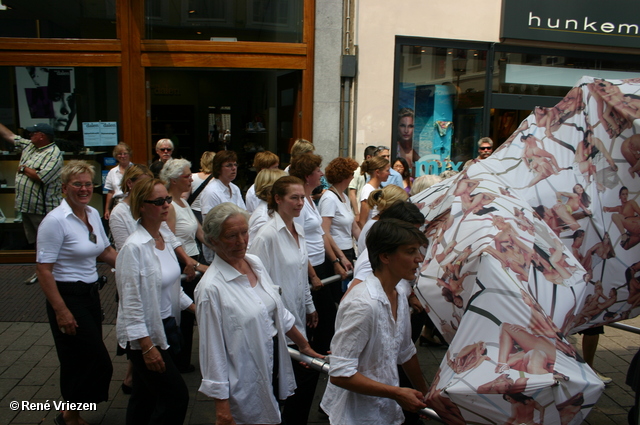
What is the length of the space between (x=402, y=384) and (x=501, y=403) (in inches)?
52.7

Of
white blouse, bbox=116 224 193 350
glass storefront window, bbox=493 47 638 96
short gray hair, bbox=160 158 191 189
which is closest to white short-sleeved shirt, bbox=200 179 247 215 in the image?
short gray hair, bbox=160 158 191 189

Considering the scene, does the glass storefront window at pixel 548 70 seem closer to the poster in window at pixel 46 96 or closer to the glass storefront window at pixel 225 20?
the glass storefront window at pixel 225 20

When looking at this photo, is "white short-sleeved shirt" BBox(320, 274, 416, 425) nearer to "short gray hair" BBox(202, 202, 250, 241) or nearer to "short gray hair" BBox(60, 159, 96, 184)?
"short gray hair" BBox(202, 202, 250, 241)

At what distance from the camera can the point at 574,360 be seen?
93.0 inches

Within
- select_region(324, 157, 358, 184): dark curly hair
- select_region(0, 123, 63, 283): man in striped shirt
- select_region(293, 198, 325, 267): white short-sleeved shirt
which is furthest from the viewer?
select_region(0, 123, 63, 283): man in striped shirt

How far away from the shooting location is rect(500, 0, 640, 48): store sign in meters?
9.95

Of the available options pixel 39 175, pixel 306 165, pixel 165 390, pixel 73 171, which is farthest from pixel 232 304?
pixel 39 175

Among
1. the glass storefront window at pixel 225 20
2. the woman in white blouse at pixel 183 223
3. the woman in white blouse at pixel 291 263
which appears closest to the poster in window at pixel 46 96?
the glass storefront window at pixel 225 20

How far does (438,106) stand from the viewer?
10461 millimetres

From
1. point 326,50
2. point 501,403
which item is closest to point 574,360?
point 501,403

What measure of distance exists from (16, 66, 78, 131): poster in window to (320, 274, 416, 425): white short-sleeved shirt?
761cm

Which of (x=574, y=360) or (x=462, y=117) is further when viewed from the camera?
(x=462, y=117)

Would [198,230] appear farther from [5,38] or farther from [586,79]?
[5,38]

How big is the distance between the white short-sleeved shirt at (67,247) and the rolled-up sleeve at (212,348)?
1.43 metres
